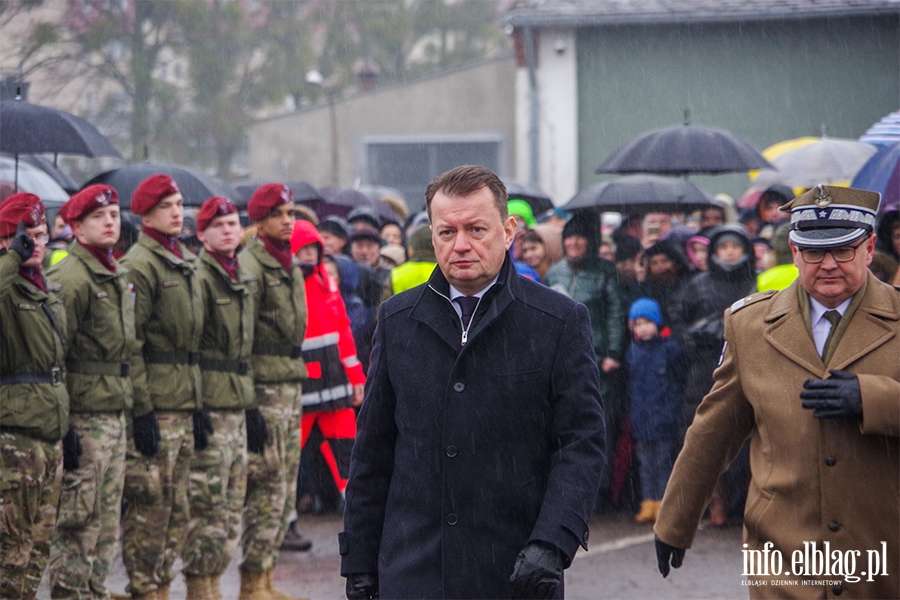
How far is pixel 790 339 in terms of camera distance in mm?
4168

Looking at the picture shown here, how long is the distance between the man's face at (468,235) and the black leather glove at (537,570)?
2.91ft

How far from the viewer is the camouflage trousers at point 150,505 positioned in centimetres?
641

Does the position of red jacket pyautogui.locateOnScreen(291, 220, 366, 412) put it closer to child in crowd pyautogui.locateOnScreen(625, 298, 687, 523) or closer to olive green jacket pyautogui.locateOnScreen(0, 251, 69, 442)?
child in crowd pyautogui.locateOnScreen(625, 298, 687, 523)

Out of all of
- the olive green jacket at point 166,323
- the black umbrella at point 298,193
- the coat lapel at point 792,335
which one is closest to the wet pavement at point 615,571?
the olive green jacket at point 166,323

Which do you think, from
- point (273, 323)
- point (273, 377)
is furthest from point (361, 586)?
point (273, 323)

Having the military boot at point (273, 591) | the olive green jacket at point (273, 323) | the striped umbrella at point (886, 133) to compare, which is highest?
the striped umbrella at point (886, 133)

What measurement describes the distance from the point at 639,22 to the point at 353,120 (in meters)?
9.64

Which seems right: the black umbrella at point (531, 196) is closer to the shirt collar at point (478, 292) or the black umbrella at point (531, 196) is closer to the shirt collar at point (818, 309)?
the shirt collar at point (818, 309)

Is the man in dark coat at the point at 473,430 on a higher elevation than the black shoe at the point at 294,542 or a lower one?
higher

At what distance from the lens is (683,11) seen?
21422 mm

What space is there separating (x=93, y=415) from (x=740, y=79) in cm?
1795

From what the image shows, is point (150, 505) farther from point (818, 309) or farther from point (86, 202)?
point (818, 309)

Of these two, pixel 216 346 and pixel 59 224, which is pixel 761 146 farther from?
pixel 216 346

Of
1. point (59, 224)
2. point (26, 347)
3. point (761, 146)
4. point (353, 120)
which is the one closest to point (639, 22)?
point (761, 146)
